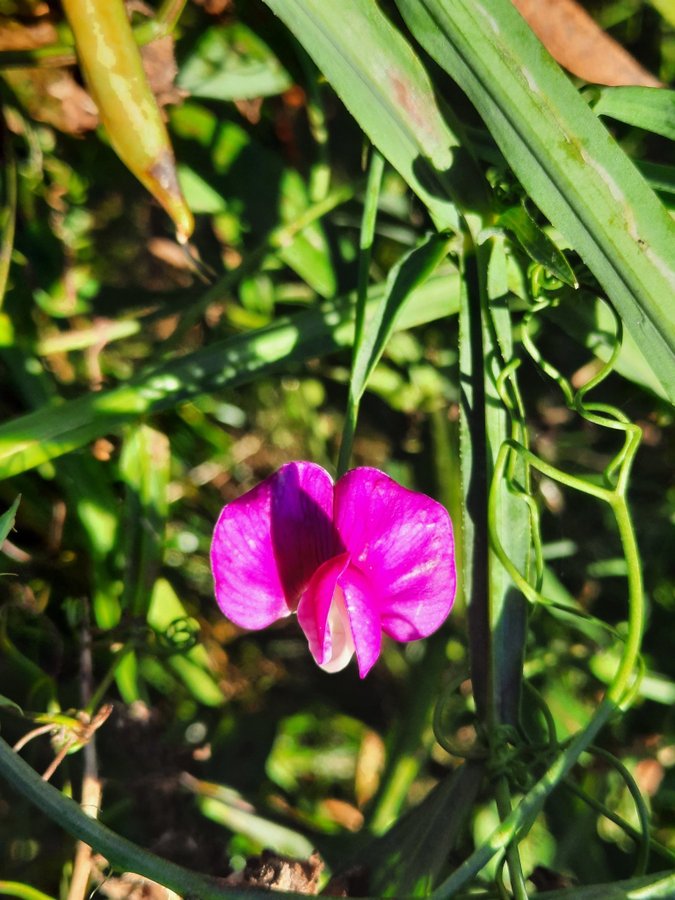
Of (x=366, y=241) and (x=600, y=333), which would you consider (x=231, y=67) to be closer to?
(x=366, y=241)

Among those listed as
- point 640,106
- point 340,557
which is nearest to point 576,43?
point 640,106

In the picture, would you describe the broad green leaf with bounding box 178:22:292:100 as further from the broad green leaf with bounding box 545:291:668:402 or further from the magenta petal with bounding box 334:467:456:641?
the magenta petal with bounding box 334:467:456:641

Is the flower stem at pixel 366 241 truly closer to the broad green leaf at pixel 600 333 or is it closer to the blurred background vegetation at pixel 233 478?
the blurred background vegetation at pixel 233 478

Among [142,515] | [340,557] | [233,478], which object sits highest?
[340,557]

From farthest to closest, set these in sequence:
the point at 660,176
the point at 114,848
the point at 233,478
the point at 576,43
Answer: the point at 233,478 → the point at 576,43 → the point at 660,176 → the point at 114,848

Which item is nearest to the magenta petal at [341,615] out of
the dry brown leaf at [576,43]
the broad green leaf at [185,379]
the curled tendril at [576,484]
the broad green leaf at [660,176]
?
the curled tendril at [576,484]

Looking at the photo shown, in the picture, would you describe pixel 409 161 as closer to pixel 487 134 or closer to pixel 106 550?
pixel 487 134

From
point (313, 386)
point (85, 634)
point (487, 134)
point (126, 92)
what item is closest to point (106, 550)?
point (85, 634)
